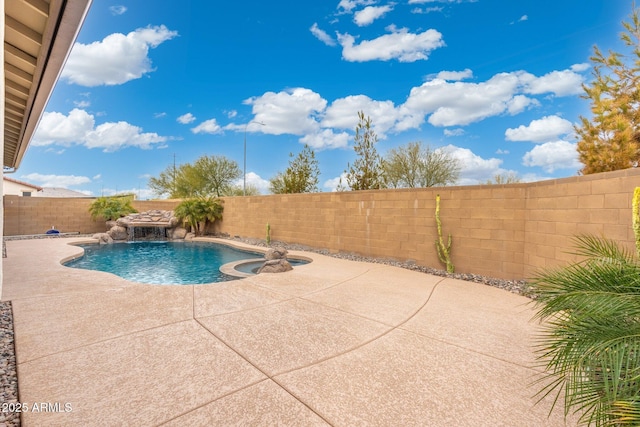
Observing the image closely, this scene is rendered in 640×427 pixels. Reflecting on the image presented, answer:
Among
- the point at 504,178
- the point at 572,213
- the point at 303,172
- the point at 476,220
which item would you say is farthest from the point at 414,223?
the point at 504,178

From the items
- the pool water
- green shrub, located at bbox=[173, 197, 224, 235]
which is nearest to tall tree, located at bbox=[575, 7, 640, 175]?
the pool water

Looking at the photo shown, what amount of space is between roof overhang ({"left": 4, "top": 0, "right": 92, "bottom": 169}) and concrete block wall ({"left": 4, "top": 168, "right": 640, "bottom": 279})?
713 cm

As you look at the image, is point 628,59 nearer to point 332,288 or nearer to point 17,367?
point 332,288

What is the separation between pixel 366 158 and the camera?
47.9 feet

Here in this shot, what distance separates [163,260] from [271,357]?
8985 millimetres

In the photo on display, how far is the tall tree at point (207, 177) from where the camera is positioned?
1117 inches

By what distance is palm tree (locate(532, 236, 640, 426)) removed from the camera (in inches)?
50.1

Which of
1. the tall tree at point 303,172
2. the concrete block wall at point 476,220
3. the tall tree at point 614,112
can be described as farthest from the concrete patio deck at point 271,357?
the tall tree at point 303,172

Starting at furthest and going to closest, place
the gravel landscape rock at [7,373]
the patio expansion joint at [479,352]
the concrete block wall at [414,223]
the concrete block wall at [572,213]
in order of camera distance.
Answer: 1. the concrete block wall at [414,223]
2. the concrete block wall at [572,213]
3. the patio expansion joint at [479,352]
4. the gravel landscape rock at [7,373]

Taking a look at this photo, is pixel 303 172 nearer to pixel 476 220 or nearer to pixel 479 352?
pixel 476 220

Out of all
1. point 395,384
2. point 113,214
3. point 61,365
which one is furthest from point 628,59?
point 113,214

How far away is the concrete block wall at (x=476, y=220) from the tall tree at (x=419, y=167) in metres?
9.37

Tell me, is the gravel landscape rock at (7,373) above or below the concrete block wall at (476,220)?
below

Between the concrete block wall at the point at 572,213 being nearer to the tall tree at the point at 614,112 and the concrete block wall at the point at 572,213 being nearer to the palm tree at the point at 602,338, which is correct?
the palm tree at the point at 602,338
